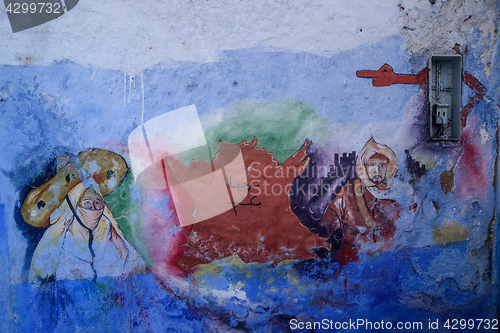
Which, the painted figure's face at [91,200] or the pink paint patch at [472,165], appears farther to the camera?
the pink paint patch at [472,165]

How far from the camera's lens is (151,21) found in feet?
7.96

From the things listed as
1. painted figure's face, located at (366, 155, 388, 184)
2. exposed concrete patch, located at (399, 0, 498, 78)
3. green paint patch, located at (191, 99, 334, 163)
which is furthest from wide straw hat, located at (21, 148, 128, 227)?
exposed concrete patch, located at (399, 0, 498, 78)

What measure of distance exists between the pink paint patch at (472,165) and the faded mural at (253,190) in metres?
A: 0.01

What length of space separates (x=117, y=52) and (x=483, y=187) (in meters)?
3.85

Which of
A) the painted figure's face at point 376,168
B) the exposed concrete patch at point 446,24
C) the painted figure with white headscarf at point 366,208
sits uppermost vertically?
the exposed concrete patch at point 446,24

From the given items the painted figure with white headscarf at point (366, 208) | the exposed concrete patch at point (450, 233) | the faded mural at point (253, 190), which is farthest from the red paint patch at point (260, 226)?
the exposed concrete patch at point (450, 233)

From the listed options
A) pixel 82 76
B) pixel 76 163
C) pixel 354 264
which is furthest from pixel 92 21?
pixel 354 264

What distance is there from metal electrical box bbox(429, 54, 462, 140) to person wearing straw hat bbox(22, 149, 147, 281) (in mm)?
3116

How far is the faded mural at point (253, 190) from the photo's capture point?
2.46 meters

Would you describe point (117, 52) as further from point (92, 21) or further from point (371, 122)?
point (371, 122)

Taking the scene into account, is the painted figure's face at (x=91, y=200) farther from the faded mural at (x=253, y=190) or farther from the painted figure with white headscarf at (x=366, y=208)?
the painted figure with white headscarf at (x=366, y=208)

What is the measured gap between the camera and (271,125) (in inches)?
98.2

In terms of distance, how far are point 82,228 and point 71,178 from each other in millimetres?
492

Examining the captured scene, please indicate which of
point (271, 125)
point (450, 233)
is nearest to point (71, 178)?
point (271, 125)
